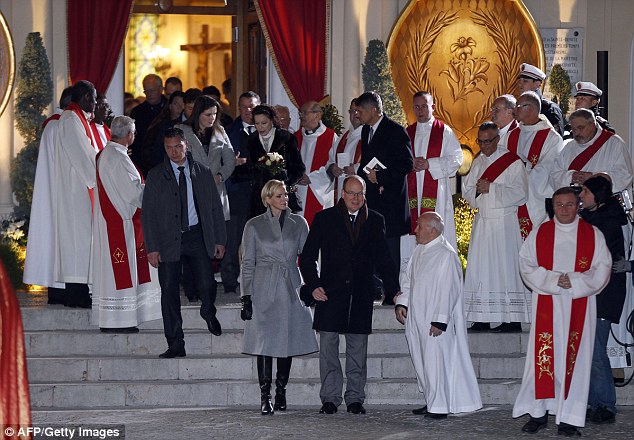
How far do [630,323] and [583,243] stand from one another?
1.24 meters

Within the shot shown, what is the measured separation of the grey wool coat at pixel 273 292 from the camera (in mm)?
9930

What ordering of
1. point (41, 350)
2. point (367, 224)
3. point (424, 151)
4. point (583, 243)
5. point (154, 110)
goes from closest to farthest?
1. point (583, 243)
2. point (367, 224)
3. point (41, 350)
4. point (424, 151)
5. point (154, 110)

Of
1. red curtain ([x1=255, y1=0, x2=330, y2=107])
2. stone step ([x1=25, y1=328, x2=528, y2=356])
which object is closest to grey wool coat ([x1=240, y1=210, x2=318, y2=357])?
stone step ([x1=25, y1=328, x2=528, y2=356])

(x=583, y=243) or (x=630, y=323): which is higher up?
(x=583, y=243)

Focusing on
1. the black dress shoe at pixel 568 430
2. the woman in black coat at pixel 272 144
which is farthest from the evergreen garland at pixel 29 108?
the black dress shoe at pixel 568 430

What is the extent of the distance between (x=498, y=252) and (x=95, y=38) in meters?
5.69

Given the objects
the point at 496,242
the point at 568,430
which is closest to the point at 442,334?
the point at 568,430

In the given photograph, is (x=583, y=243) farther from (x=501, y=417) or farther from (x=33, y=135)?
(x=33, y=135)

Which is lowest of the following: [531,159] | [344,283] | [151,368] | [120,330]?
[151,368]

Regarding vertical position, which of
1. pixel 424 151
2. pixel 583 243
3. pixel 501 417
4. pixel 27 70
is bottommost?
pixel 501 417

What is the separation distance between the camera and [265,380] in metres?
9.95

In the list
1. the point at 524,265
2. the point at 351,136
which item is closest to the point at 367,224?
the point at 524,265

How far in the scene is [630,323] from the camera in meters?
10.3

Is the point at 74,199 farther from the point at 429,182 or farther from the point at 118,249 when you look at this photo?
the point at 429,182
